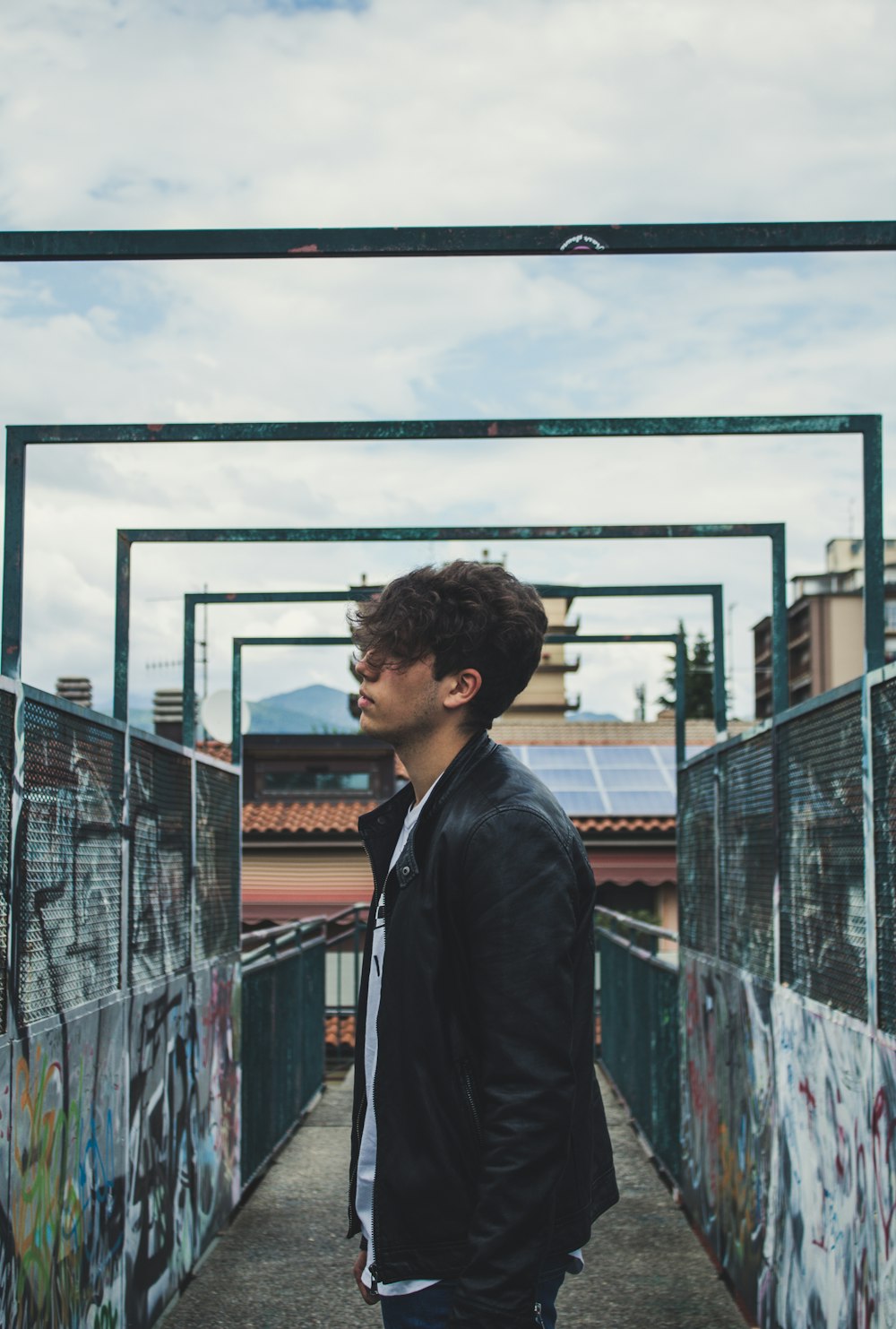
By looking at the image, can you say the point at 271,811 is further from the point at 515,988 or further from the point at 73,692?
the point at 515,988

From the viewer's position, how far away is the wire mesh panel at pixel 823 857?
4238 millimetres

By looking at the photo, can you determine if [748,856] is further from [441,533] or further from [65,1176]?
[65,1176]

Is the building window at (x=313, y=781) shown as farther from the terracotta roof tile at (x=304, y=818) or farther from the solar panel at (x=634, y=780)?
the solar panel at (x=634, y=780)

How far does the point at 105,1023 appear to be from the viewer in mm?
5148

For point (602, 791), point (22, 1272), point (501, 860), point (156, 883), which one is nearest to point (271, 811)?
point (602, 791)

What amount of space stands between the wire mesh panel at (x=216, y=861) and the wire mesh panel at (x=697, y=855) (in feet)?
7.44

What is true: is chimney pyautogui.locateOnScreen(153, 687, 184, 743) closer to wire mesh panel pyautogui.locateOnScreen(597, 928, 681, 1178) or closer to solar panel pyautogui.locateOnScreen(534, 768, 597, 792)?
solar panel pyautogui.locateOnScreen(534, 768, 597, 792)

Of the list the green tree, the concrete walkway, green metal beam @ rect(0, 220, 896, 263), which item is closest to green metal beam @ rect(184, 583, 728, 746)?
the concrete walkway

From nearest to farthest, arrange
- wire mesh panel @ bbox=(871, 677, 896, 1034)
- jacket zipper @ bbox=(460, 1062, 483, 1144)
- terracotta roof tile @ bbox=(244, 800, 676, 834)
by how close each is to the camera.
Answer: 1. jacket zipper @ bbox=(460, 1062, 483, 1144)
2. wire mesh panel @ bbox=(871, 677, 896, 1034)
3. terracotta roof tile @ bbox=(244, 800, 676, 834)

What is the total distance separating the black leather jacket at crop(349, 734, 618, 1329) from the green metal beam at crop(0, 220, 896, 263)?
1.50m

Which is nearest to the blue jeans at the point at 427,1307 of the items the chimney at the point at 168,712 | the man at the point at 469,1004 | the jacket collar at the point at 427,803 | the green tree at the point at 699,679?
the man at the point at 469,1004

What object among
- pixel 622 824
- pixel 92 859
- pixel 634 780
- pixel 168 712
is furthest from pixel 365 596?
pixel 168 712

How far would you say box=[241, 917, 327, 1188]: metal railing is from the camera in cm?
864

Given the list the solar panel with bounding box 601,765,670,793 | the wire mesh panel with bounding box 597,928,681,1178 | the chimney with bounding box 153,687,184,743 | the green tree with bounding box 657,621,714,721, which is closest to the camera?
the wire mesh panel with bounding box 597,928,681,1178
